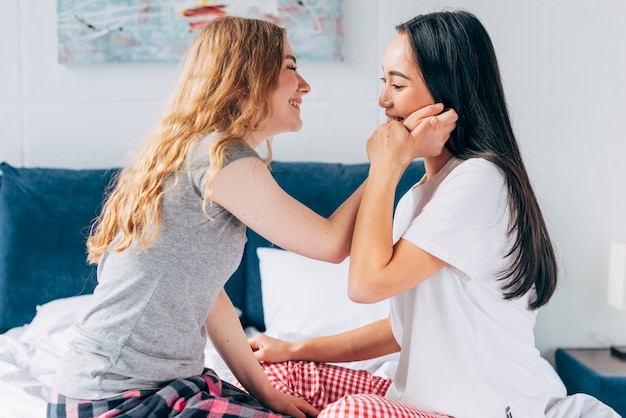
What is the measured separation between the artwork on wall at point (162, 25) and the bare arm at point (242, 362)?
62.7 inches

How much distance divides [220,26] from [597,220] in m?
2.03

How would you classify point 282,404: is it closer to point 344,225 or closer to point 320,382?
point 320,382

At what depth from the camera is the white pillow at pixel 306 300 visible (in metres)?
2.35

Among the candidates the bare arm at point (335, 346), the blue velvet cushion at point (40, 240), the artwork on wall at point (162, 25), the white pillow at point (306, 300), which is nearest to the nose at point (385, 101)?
the bare arm at point (335, 346)

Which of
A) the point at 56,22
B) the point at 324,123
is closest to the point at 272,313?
the point at 324,123

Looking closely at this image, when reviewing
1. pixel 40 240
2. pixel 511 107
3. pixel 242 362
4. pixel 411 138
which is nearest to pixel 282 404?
pixel 242 362

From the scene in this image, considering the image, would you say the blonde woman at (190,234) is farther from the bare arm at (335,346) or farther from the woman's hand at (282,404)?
the bare arm at (335,346)

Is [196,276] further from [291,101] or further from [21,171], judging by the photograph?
[21,171]

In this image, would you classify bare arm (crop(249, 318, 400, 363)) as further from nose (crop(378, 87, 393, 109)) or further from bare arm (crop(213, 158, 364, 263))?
nose (crop(378, 87, 393, 109))

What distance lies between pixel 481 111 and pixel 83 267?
1.79 meters

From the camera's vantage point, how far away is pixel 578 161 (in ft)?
9.37

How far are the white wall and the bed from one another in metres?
0.23

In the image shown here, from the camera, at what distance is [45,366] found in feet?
6.86

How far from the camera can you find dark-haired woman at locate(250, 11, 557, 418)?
1327mm
